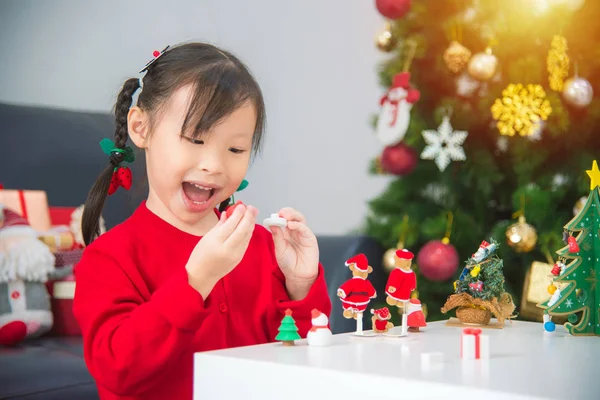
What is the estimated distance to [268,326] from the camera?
1.07 m

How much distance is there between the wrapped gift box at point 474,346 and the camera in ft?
2.41

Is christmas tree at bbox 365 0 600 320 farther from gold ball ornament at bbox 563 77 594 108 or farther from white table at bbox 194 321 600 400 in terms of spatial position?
white table at bbox 194 321 600 400

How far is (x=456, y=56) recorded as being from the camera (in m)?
2.03

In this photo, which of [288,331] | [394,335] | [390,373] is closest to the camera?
[390,373]

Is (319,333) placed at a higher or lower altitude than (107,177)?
lower

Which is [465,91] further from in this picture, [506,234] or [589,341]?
[589,341]

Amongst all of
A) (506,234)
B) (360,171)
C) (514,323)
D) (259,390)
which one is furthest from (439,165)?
(259,390)

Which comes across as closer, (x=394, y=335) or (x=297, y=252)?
(x=394, y=335)

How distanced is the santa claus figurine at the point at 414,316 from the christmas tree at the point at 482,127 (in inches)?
40.1

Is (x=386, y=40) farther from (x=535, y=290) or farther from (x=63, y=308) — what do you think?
(x=63, y=308)

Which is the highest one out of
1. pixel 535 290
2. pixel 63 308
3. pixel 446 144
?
pixel 446 144

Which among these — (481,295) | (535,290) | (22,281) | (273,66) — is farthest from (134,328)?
(273,66)

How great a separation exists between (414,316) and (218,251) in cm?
30

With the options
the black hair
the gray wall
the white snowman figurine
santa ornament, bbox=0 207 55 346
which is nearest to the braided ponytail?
the black hair
